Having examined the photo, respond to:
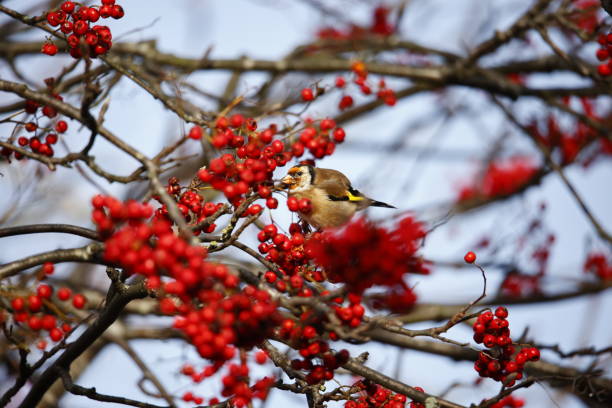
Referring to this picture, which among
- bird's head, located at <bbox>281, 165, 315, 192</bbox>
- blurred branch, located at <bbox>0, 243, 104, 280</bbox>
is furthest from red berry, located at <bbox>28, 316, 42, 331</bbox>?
bird's head, located at <bbox>281, 165, 315, 192</bbox>

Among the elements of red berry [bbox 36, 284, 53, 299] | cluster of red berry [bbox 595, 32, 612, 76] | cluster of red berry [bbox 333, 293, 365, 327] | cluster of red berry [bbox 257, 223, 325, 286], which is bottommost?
cluster of red berry [bbox 333, 293, 365, 327]

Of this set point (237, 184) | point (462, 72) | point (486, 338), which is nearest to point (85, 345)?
point (237, 184)

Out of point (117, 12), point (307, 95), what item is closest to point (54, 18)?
point (117, 12)

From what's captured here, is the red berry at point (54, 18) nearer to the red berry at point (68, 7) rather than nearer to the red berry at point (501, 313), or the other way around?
the red berry at point (68, 7)

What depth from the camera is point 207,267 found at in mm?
1816

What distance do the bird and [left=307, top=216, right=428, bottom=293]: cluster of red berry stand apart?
71.1 inches

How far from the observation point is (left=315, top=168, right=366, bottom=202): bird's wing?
4320 mm

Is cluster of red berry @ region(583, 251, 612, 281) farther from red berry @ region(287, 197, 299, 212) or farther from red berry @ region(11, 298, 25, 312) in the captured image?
red berry @ region(11, 298, 25, 312)

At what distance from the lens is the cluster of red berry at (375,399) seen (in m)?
2.53

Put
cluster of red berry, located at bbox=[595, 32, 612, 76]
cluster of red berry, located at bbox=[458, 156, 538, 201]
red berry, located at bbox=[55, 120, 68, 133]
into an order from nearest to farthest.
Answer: red berry, located at bbox=[55, 120, 68, 133] < cluster of red berry, located at bbox=[595, 32, 612, 76] < cluster of red berry, located at bbox=[458, 156, 538, 201]

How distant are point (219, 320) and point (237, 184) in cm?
61

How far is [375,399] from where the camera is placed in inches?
100

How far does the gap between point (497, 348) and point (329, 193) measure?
197 cm

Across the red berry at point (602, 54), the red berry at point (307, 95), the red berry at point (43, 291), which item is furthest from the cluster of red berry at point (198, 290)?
the red berry at point (602, 54)
